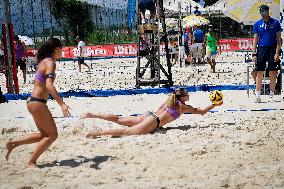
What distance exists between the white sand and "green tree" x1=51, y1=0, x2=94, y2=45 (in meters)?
31.6

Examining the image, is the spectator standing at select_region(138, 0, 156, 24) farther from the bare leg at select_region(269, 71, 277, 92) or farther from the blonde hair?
the blonde hair

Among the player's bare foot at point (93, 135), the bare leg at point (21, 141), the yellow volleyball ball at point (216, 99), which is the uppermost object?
the yellow volleyball ball at point (216, 99)

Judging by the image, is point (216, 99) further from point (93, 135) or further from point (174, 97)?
point (93, 135)

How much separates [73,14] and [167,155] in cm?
3555

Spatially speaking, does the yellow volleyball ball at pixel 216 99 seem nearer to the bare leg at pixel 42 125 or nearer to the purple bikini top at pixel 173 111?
the purple bikini top at pixel 173 111

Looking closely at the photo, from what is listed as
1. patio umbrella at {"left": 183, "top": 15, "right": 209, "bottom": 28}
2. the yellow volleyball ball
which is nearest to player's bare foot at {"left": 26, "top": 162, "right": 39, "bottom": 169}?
the yellow volleyball ball

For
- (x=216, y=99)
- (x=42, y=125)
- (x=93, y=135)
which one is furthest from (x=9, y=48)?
(x=42, y=125)

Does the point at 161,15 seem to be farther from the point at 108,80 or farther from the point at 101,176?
the point at 101,176

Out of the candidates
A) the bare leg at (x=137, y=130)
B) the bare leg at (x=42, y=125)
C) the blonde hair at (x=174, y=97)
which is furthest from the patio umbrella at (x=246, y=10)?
the bare leg at (x=42, y=125)

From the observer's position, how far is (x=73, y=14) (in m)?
38.5

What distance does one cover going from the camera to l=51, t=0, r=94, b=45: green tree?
1497 inches

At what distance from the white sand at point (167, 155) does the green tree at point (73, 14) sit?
104ft

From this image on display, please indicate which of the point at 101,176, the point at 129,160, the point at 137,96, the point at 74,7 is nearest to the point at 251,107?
the point at 137,96

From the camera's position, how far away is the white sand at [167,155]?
384 centimetres
